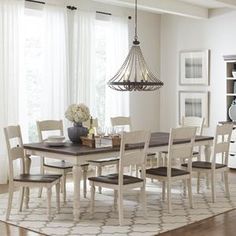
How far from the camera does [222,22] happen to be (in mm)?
8289

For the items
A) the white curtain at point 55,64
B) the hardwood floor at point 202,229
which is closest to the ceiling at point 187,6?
the white curtain at point 55,64

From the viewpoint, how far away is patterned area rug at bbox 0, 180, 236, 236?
4539 mm

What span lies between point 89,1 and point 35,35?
1.18 m

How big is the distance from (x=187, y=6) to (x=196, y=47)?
3.08 feet

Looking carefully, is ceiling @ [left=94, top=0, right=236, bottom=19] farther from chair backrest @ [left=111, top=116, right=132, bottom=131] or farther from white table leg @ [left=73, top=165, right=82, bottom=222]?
white table leg @ [left=73, top=165, right=82, bottom=222]

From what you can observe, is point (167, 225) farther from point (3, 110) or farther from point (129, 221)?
point (3, 110)

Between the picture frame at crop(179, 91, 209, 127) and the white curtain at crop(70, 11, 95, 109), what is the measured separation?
1.96m

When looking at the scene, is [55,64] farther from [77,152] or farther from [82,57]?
[77,152]

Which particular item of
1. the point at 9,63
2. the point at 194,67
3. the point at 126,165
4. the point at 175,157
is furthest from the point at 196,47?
the point at 126,165

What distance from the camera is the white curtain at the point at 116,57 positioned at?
26.5 ft

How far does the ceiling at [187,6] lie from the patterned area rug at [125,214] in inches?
110

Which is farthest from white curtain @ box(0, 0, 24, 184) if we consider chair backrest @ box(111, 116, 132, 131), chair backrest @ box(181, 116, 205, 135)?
chair backrest @ box(181, 116, 205, 135)

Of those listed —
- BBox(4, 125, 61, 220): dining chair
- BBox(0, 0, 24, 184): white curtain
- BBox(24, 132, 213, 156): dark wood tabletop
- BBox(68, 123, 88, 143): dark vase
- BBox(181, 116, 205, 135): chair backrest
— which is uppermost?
BBox(0, 0, 24, 184): white curtain

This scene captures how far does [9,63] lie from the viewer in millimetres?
6555
